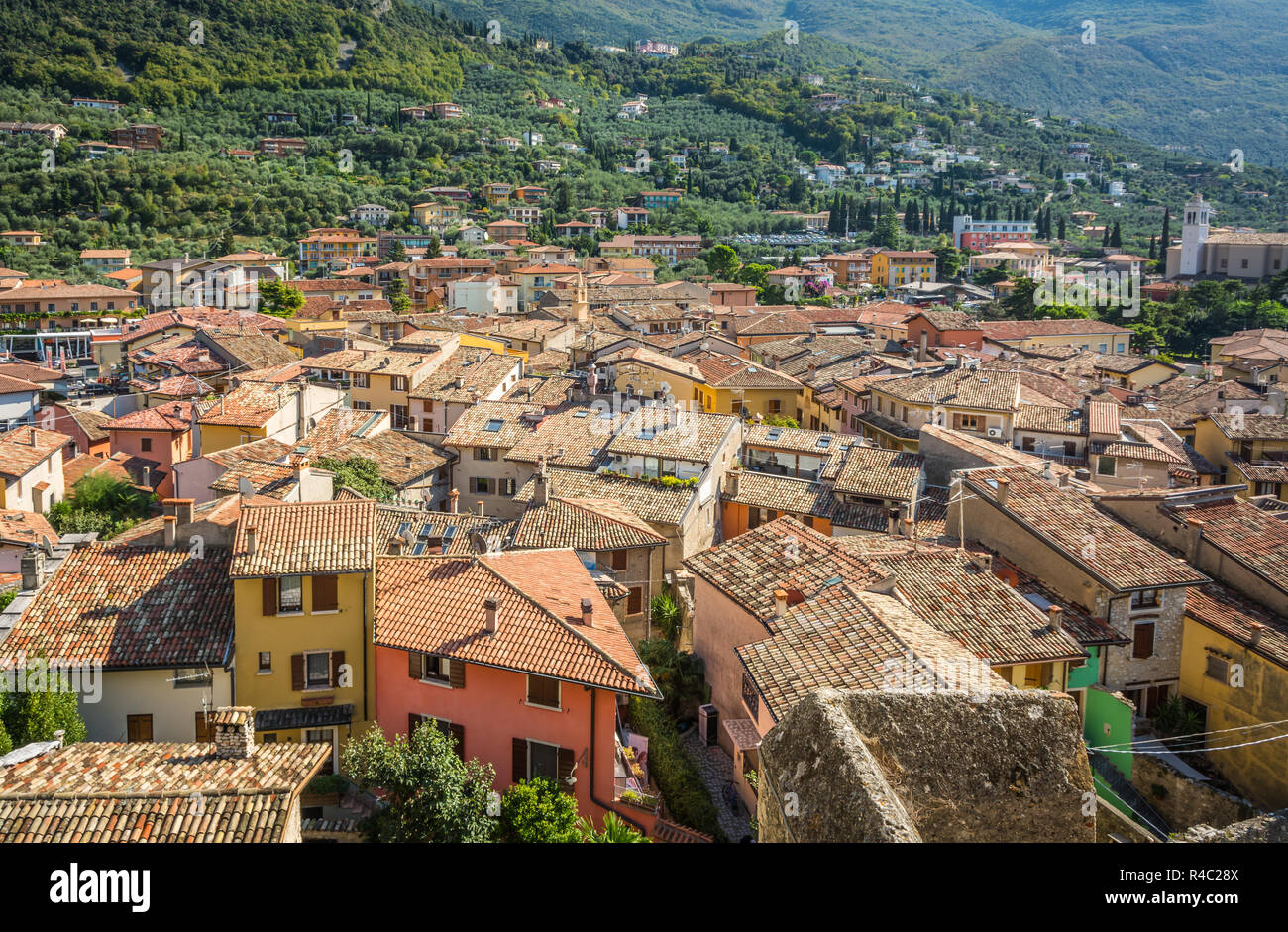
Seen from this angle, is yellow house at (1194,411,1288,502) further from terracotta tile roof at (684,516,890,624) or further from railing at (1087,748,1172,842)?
terracotta tile roof at (684,516,890,624)

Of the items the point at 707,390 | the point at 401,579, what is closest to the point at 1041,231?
the point at 707,390

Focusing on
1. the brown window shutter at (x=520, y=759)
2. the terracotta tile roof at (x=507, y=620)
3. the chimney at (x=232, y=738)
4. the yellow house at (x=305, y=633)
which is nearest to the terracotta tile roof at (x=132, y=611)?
the yellow house at (x=305, y=633)

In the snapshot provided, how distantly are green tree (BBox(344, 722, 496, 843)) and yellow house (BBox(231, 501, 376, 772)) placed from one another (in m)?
3.94

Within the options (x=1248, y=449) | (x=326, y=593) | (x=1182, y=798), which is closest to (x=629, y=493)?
(x=326, y=593)

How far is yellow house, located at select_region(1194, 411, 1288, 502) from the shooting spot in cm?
3803

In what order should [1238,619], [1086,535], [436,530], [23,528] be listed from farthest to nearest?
[23,528] < [436,530] < [1086,535] < [1238,619]

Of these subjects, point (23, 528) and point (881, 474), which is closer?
point (23, 528)

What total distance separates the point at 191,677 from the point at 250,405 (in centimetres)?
2450

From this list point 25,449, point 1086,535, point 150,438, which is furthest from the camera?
point 150,438

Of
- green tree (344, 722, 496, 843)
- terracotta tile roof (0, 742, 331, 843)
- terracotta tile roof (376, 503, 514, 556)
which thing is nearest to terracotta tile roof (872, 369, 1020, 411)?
terracotta tile roof (376, 503, 514, 556)

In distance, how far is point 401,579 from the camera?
17.8 m

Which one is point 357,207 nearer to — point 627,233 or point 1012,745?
point 627,233

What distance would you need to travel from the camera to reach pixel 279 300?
244 ft

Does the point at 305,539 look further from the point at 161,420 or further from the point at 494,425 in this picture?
the point at 161,420
